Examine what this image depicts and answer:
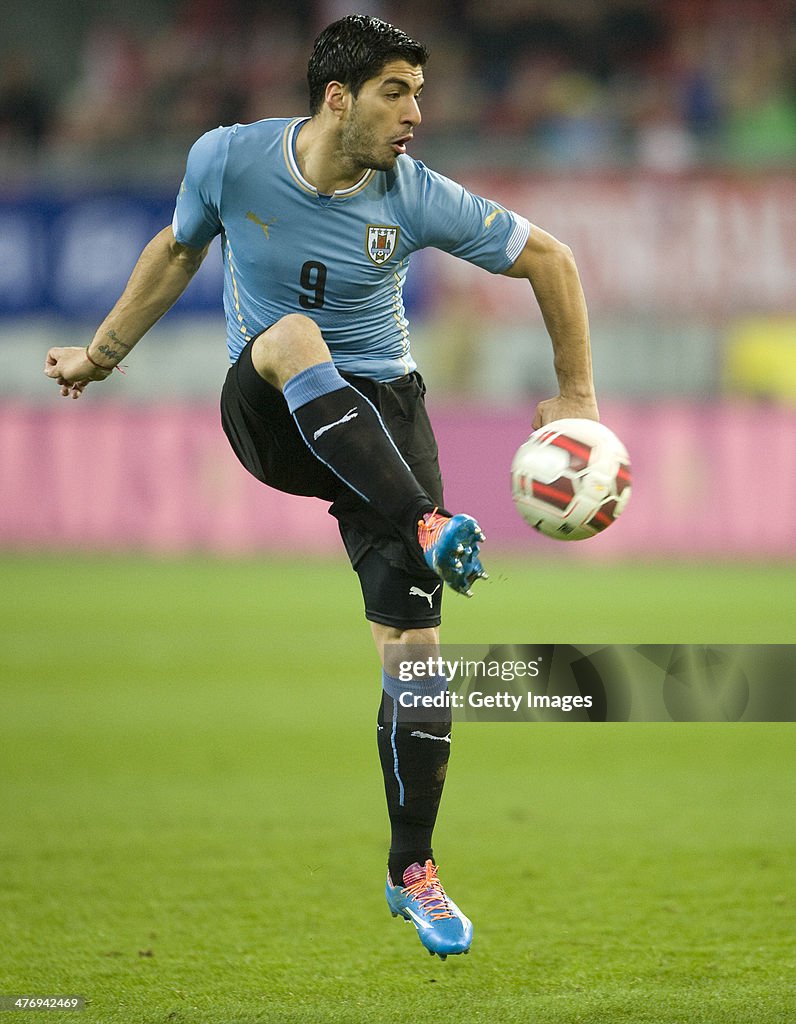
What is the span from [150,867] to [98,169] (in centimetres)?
1189

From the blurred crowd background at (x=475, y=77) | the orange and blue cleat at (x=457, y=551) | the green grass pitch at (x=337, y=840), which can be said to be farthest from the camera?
the blurred crowd background at (x=475, y=77)

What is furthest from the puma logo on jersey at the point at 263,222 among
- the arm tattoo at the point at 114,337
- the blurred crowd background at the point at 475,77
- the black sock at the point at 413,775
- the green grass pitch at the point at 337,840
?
the blurred crowd background at the point at 475,77

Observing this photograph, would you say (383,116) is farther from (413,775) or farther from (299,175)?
(413,775)

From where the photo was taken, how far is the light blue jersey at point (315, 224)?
164 inches

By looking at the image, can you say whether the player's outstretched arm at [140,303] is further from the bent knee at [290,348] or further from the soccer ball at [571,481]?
the soccer ball at [571,481]

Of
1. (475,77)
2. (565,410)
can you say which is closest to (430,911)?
(565,410)

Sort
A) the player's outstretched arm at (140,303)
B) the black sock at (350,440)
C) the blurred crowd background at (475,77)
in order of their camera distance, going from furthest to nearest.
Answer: the blurred crowd background at (475,77) → the player's outstretched arm at (140,303) → the black sock at (350,440)

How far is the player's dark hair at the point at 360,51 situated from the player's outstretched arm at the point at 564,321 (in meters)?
0.63

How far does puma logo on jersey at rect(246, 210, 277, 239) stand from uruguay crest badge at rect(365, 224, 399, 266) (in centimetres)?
27

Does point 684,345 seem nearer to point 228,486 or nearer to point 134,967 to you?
point 228,486

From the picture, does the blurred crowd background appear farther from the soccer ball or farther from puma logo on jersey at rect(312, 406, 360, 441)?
puma logo on jersey at rect(312, 406, 360, 441)

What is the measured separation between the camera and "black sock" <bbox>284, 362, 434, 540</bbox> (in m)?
3.85

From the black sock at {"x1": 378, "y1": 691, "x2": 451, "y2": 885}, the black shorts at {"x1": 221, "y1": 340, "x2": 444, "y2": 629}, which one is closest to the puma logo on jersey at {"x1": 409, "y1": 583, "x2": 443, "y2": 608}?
the black shorts at {"x1": 221, "y1": 340, "x2": 444, "y2": 629}

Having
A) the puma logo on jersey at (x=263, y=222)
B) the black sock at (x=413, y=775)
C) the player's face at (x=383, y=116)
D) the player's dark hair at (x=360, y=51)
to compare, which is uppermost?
the player's dark hair at (x=360, y=51)
